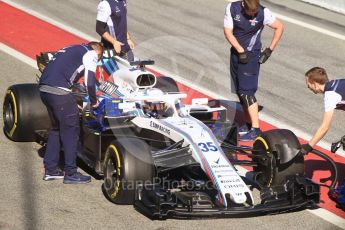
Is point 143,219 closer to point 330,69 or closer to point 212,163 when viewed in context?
point 212,163

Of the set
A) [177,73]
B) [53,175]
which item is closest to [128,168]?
[53,175]

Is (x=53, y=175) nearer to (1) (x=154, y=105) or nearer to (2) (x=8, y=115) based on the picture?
(1) (x=154, y=105)

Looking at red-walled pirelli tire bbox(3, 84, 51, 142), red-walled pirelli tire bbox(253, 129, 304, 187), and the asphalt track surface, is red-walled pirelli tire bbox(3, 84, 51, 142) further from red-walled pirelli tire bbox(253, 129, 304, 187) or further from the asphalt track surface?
red-walled pirelli tire bbox(253, 129, 304, 187)

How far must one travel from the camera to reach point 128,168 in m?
10.0

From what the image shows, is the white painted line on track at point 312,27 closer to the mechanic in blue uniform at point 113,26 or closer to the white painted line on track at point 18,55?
the white painted line on track at point 18,55

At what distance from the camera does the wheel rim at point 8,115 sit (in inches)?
485

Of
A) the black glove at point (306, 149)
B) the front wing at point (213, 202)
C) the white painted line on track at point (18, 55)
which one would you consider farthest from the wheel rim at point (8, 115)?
the black glove at point (306, 149)

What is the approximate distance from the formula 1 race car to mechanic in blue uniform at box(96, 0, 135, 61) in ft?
2.44

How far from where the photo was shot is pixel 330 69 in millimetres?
16594

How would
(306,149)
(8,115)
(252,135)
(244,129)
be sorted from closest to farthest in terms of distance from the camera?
(306,149), (8,115), (252,135), (244,129)

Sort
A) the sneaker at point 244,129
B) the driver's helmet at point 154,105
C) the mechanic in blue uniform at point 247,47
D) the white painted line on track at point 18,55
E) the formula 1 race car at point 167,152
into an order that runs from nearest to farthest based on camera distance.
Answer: the formula 1 race car at point 167,152 < the driver's helmet at point 154,105 < the mechanic in blue uniform at point 247,47 < the sneaker at point 244,129 < the white painted line on track at point 18,55

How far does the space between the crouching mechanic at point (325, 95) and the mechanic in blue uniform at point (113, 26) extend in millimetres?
3577

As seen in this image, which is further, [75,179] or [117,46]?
[117,46]

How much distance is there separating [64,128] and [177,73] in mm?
5483
